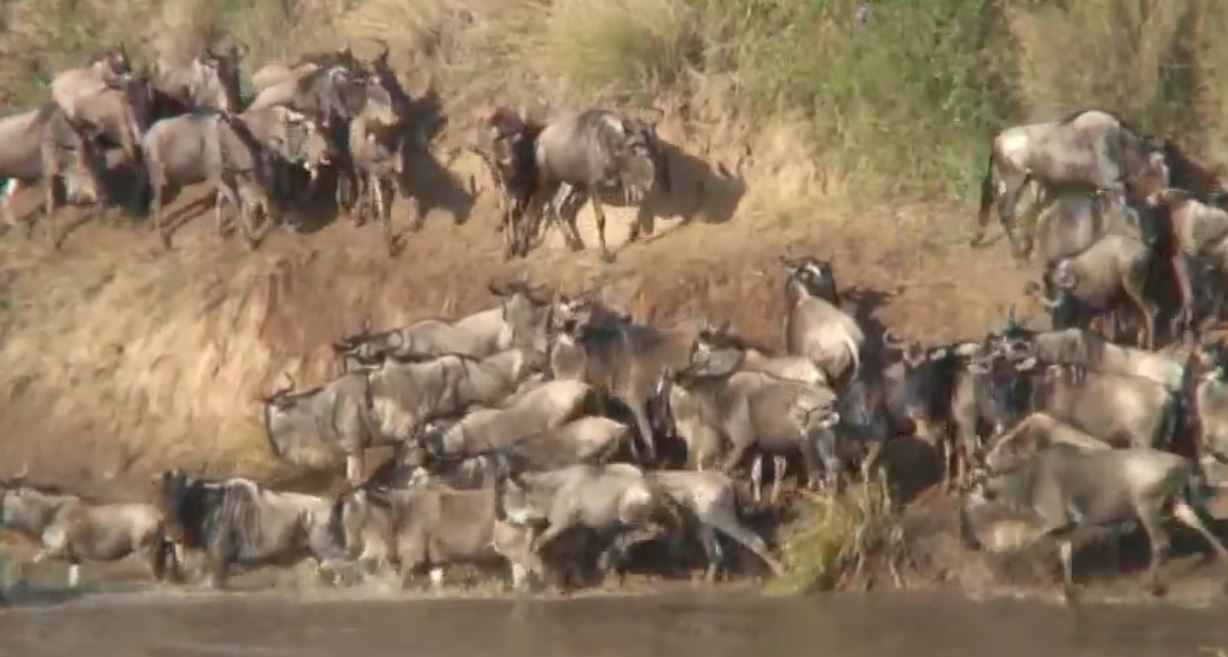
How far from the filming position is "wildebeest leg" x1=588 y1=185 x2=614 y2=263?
17281 millimetres

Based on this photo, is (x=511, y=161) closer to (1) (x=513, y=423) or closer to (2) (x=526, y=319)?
(2) (x=526, y=319)

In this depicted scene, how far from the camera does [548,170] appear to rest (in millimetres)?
17359

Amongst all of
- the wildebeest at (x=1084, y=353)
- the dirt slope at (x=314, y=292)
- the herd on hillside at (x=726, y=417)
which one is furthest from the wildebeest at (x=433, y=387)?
the wildebeest at (x=1084, y=353)

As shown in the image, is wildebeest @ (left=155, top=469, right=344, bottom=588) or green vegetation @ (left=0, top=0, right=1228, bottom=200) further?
green vegetation @ (left=0, top=0, right=1228, bottom=200)

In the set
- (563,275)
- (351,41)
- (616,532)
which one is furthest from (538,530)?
(351,41)

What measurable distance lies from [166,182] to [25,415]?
2.42 m

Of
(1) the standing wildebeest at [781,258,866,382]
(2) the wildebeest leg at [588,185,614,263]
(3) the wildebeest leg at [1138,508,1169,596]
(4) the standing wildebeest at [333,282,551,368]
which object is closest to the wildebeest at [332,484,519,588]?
(4) the standing wildebeest at [333,282,551,368]

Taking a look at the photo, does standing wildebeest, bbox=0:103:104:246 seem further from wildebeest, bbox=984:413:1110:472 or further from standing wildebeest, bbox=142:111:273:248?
wildebeest, bbox=984:413:1110:472

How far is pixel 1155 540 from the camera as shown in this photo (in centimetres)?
1339

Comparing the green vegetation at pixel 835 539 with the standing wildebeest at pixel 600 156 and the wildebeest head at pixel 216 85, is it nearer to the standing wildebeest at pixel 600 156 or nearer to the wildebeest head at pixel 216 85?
the standing wildebeest at pixel 600 156

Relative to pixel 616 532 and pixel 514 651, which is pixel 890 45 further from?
pixel 514 651

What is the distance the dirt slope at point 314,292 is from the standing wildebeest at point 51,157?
0.50m

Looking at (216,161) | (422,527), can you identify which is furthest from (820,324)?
(216,161)

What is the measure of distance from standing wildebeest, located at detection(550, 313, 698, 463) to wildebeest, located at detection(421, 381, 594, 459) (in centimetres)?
28
